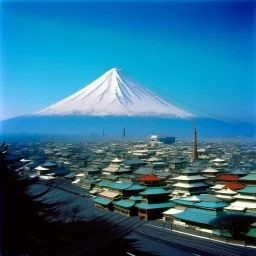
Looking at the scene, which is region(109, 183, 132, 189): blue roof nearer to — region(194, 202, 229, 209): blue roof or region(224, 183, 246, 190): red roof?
region(224, 183, 246, 190): red roof

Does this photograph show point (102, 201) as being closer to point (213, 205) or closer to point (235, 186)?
point (235, 186)

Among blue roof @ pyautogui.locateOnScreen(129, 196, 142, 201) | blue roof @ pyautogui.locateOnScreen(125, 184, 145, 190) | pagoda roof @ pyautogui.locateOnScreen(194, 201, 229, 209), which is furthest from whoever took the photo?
blue roof @ pyautogui.locateOnScreen(125, 184, 145, 190)

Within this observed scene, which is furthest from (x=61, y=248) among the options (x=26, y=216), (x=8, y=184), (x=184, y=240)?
(x=184, y=240)

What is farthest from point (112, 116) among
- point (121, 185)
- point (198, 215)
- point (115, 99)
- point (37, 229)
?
point (37, 229)

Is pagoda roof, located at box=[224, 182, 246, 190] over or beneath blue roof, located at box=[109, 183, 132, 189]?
over

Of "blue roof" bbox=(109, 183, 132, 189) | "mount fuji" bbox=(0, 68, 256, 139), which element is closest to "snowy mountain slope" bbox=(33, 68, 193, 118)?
"mount fuji" bbox=(0, 68, 256, 139)

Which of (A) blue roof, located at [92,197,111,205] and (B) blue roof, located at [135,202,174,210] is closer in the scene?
(B) blue roof, located at [135,202,174,210]

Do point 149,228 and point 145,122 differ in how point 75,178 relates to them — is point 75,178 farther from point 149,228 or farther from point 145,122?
point 145,122
